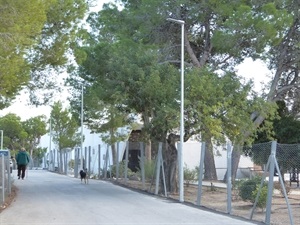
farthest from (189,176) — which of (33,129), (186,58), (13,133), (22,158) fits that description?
(33,129)

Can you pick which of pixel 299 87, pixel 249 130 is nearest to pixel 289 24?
pixel 249 130

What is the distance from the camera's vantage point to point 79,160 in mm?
48000

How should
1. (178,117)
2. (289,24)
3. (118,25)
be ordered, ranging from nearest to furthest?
(178,117), (289,24), (118,25)

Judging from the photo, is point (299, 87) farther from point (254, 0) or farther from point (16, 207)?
point (16, 207)

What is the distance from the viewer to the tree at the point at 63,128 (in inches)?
2717

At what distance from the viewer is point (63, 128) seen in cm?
7094

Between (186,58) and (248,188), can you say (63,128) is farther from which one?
(248,188)

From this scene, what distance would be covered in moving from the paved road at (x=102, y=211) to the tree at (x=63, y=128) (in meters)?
45.0

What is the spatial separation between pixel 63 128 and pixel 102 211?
176ft

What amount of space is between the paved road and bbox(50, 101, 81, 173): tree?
4496 cm

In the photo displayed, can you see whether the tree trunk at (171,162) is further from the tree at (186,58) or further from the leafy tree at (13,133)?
the leafy tree at (13,133)

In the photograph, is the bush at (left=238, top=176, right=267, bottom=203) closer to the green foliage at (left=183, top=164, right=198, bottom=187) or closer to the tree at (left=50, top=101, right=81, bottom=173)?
the green foliage at (left=183, top=164, right=198, bottom=187)

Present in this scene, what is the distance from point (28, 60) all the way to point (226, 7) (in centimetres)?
1131

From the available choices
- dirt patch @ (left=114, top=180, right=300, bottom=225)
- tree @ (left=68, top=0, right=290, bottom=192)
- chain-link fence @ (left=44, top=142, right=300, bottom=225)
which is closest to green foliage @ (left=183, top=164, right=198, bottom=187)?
chain-link fence @ (left=44, top=142, right=300, bottom=225)
